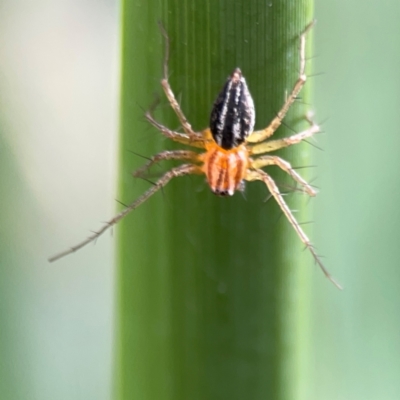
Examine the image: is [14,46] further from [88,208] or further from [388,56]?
[388,56]

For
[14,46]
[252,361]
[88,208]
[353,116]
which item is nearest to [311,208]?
[353,116]

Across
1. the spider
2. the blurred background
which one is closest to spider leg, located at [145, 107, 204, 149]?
the spider

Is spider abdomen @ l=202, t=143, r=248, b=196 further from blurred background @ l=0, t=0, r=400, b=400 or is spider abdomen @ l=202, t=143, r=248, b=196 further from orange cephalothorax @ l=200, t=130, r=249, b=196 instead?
blurred background @ l=0, t=0, r=400, b=400

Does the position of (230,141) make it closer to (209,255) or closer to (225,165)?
(225,165)

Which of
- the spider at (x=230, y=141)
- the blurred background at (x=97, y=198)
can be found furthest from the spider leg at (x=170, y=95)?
the blurred background at (x=97, y=198)

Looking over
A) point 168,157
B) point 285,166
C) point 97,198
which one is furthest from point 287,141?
point 97,198
